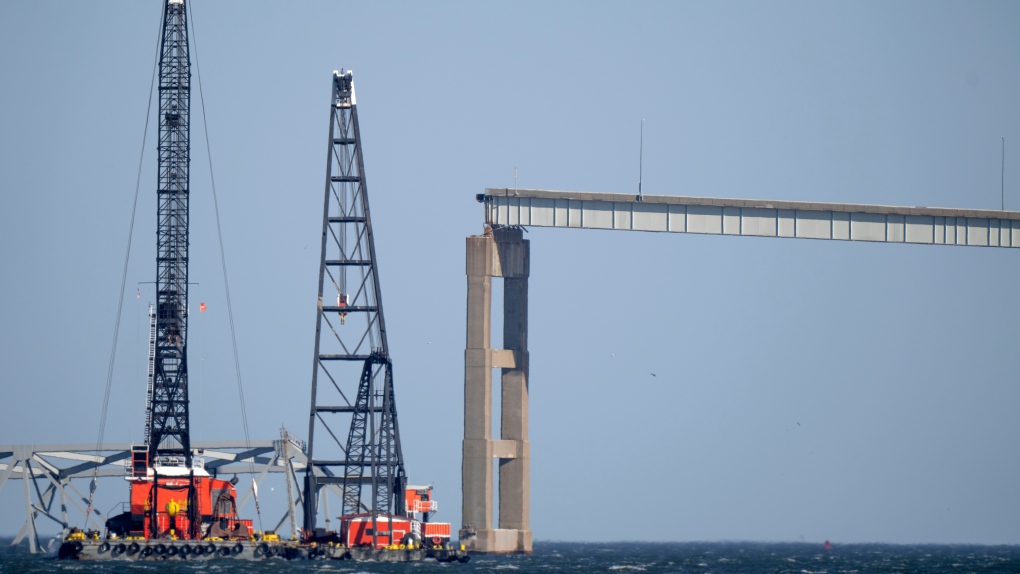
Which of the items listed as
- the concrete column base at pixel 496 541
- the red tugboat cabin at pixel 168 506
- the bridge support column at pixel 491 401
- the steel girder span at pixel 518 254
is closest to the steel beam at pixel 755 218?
the steel girder span at pixel 518 254

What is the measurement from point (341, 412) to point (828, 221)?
3339cm

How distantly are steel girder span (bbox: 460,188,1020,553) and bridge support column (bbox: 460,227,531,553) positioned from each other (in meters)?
0.06

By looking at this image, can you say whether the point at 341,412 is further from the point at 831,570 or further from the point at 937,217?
the point at 937,217

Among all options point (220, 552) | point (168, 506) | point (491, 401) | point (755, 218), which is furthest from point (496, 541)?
point (755, 218)

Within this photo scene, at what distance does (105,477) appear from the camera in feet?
446

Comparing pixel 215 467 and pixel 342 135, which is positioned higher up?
pixel 342 135

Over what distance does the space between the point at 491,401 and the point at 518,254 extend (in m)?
9.29

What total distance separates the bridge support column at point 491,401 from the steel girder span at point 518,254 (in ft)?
0.20

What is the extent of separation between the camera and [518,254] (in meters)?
102

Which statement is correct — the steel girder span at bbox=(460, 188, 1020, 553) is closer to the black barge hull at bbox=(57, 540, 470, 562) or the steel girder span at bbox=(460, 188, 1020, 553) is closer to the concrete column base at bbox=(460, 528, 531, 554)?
the concrete column base at bbox=(460, 528, 531, 554)

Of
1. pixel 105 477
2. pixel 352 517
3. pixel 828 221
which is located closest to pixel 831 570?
pixel 828 221

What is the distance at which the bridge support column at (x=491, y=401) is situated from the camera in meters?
99.3

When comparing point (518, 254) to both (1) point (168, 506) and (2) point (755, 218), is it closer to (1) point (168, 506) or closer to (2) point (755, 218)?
(2) point (755, 218)

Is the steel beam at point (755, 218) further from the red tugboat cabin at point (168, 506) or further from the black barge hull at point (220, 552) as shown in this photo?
the red tugboat cabin at point (168, 506)
